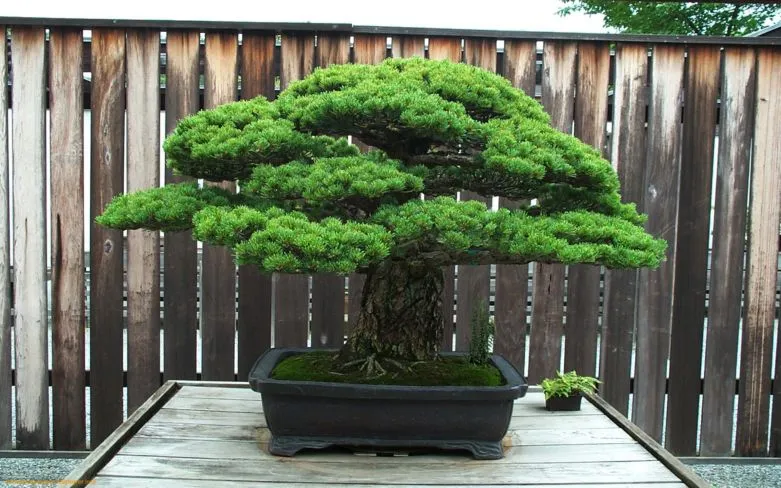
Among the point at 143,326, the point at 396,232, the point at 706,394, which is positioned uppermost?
the point at 396,232

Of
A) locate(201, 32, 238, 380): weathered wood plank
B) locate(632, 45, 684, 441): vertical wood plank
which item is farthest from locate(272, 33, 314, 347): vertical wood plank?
locate(632, 45, 684, 441): vertical wood plank

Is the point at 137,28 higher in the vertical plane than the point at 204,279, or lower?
higher

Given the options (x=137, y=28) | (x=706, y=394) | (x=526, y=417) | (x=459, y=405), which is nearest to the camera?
(x=459, y=405)

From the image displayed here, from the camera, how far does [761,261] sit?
263cm

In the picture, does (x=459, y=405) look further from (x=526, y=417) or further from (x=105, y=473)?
(x=105, y=473)

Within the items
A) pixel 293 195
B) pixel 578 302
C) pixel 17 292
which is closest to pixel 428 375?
pixel 293 195

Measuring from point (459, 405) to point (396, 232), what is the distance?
460 mm

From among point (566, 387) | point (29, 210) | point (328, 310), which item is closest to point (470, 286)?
point (328, 310)

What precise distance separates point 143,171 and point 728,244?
7.42ft

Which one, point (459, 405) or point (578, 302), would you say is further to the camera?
point (578, 302)

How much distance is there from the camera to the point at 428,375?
5.58 feet

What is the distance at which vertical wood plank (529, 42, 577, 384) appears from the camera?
2.58 m

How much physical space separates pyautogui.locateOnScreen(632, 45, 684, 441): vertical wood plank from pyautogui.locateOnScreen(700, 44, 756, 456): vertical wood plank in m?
0.18

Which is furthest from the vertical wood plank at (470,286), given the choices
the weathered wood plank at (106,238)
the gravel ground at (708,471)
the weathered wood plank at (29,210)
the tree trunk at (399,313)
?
the weathered wood plank at (29,210)
